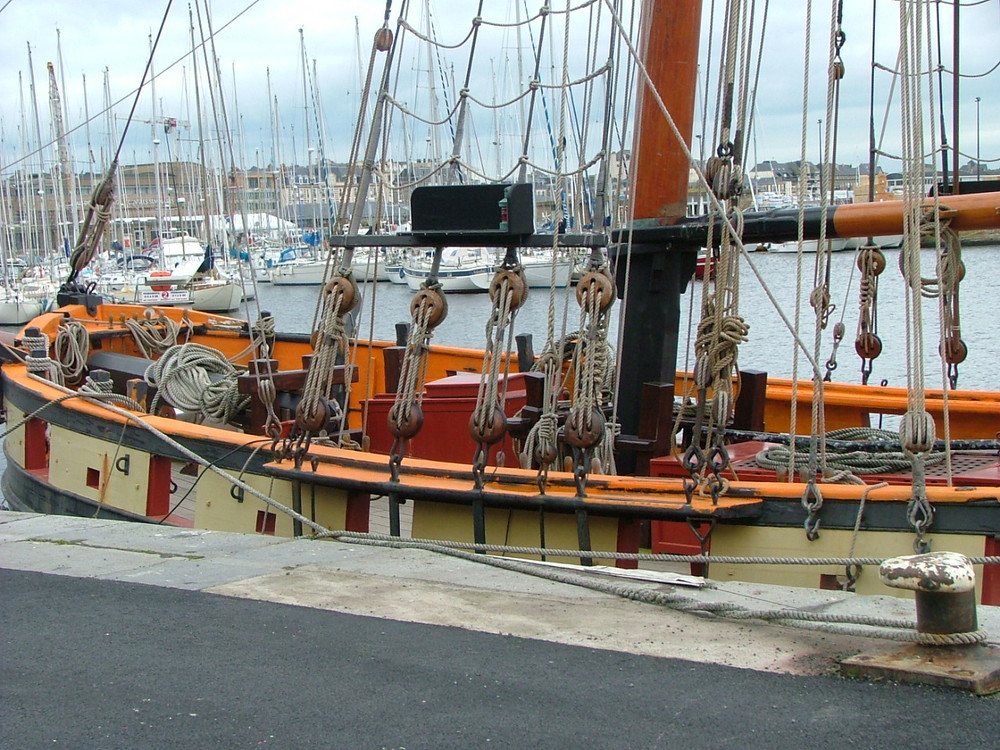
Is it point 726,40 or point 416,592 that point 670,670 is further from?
point 726,40

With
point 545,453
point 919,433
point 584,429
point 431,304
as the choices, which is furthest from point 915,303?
point 431,304

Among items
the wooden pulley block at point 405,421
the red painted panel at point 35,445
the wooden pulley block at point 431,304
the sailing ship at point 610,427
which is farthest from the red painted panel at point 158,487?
the wooden pulley block at point 431,304

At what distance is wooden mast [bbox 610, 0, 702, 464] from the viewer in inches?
296

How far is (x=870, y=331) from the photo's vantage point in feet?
29.8

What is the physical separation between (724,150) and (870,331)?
9.68 ft

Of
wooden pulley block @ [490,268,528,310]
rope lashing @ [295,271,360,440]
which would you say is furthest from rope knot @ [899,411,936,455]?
rope lashing @ [295,271,360,440]

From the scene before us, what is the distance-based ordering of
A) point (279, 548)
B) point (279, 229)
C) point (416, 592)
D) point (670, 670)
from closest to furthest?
point (670, 670), point (416, 592), point (279, 548), point (279, 229)

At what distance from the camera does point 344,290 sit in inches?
285

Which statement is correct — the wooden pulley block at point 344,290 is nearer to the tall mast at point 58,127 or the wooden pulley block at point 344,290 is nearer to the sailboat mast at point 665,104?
the sailboat mast at point 665,104

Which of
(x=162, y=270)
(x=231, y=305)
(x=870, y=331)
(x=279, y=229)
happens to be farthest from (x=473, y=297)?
(x=870, y=331)

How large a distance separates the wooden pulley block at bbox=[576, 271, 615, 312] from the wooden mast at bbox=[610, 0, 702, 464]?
3.24 ft

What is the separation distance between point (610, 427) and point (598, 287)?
104 centimetres

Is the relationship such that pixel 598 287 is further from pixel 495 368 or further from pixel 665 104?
pixel 665 104

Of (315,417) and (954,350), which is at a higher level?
(954,350)
